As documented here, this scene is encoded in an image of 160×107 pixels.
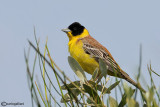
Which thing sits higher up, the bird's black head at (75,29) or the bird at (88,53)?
the bird's black head at (75,29)

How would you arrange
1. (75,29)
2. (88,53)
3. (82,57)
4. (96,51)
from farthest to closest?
1. (75,29)
2. (96,51)
3. (88,53)
4. (82,57)

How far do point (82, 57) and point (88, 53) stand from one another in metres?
0.27

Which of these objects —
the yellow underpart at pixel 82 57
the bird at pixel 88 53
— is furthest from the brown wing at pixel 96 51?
the yellow underpart at pixel 82 57

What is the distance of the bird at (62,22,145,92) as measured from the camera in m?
4.49

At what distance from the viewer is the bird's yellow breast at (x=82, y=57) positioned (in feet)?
14.8

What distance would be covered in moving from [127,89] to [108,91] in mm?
663

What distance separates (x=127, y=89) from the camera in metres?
1.25

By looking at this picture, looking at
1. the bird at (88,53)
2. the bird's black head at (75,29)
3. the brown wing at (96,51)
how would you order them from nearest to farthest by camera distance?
1. the bird at (88,53)
2. the brown wing at (96,51)
3. the bird's black head at (75,29)

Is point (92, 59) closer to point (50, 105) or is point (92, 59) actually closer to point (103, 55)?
point (103, 55)

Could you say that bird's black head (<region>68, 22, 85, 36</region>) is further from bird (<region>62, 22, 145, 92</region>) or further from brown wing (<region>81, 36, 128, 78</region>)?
brown wing (<region>81, 36, 128, 78</region>)

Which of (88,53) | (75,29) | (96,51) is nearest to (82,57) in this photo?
(88,53)

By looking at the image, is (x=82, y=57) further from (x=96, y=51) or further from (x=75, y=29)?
(x=75, y=29)

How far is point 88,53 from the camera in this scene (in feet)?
16.1

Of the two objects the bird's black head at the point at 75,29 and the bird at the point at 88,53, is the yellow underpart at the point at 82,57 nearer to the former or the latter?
the bird at the point at 88,53
